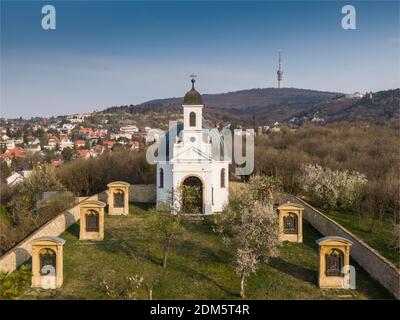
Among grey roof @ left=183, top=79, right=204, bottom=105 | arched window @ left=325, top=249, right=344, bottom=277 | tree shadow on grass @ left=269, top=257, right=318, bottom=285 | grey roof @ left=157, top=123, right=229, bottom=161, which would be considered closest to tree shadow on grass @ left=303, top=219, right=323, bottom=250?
tree shadow on grass @ left=269, top=257, right=318, bottom=285

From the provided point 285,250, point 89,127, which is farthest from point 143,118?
point 285,250

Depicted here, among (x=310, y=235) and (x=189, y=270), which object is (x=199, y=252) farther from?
(x=310, y=235)

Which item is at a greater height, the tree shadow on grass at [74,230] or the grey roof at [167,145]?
the grey roof at [167,145]

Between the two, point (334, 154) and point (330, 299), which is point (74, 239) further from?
point (334, 154)

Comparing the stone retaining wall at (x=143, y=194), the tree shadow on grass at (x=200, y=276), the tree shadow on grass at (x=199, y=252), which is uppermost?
the stone retaining wall at (x=143, y=194)

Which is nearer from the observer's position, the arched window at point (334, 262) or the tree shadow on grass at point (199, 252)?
the arched window at point (334, 262)

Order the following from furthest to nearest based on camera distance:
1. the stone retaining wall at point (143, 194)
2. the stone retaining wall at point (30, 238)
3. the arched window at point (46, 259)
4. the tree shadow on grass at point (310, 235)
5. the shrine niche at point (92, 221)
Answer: the stone retaining wall at point (143, 194), the shrine niche at point (92, 221), the tree shadow on grass at point (310, 235), the stone retaining wall at point (30, 238), the arched window at point (46, 259)

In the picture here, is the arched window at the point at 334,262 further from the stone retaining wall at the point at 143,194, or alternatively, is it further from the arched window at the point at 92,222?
the stone retaining wall at the point at 143,194

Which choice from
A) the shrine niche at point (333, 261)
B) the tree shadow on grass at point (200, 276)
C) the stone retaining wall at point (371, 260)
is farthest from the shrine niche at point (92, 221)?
the stone retaining wall at point (371, 260)
